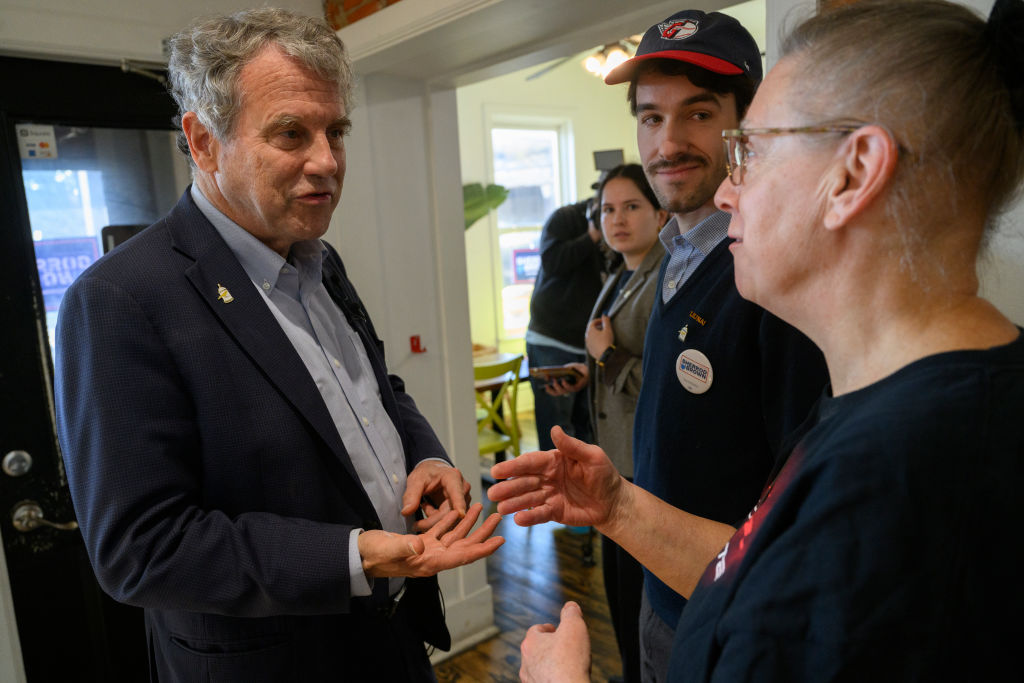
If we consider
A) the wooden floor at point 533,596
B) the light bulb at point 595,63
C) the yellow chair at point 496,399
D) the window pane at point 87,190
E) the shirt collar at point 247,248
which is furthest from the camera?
the light bulb at point 595,63

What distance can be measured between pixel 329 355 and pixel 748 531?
0.90m

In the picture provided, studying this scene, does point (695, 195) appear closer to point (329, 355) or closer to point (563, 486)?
point (563, 486)

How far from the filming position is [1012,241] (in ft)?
3.63

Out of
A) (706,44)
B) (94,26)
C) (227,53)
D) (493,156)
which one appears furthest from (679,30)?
(493,156)

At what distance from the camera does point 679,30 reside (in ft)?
4.34

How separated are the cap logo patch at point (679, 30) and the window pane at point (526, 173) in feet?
17.6

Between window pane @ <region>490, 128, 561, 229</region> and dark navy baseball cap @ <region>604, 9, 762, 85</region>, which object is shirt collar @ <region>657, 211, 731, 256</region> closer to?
dark navy baseball cap @ <region>604, 9, 762, 85</region>

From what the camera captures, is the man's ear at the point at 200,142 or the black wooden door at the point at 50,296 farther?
the black wooden door at the point at 50,296

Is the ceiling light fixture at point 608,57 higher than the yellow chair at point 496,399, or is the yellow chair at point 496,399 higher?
the ceiling light fixture at point 608,57

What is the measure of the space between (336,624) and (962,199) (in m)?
1.18

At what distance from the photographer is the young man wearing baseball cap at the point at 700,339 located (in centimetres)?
116

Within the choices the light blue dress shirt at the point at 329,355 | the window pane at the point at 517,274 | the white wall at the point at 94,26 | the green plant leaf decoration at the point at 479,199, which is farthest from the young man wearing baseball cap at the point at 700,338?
the window pane at the point at 517,274

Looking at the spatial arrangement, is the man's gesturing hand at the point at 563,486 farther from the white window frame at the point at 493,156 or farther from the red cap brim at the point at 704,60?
the white window frame at the point at 493,156

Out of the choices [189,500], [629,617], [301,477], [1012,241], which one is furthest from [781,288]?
[629,617]
